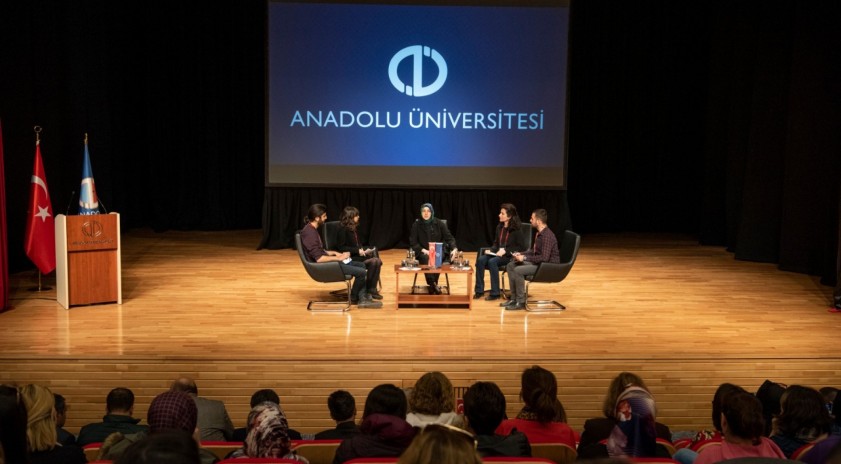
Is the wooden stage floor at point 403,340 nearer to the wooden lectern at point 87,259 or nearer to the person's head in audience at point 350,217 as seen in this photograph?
the wooden lectern at point 87,259

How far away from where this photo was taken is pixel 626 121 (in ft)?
45.7

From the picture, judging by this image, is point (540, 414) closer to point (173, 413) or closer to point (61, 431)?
point (173, 413)

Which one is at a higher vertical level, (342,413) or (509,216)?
(509,216)

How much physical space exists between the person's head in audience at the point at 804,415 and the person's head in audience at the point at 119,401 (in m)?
2.96

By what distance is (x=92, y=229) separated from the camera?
8312 millimetres

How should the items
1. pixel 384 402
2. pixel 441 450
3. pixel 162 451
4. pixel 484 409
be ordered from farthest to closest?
pixel 384 402 → pixel 484 409 → pixel 441 450 → pixel 162 451

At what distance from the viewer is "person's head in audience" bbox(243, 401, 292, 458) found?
3.74 meters

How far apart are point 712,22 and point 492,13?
10.2ft

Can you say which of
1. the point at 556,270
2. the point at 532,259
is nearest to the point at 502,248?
the point at 532,259

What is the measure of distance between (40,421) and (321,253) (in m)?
4.85

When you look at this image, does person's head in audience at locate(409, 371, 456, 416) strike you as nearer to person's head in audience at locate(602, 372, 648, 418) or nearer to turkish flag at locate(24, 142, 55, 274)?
person's head in audience at locate(602, 372, 648, 418)

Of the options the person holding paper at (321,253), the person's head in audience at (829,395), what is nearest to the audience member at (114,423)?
the person's head in audience at (829,395)

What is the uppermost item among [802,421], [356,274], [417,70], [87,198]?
[417,70]

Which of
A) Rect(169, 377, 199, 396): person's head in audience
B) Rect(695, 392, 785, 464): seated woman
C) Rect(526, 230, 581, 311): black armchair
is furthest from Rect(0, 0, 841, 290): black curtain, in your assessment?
Rect(695, 392, 785, 464): seated woman
